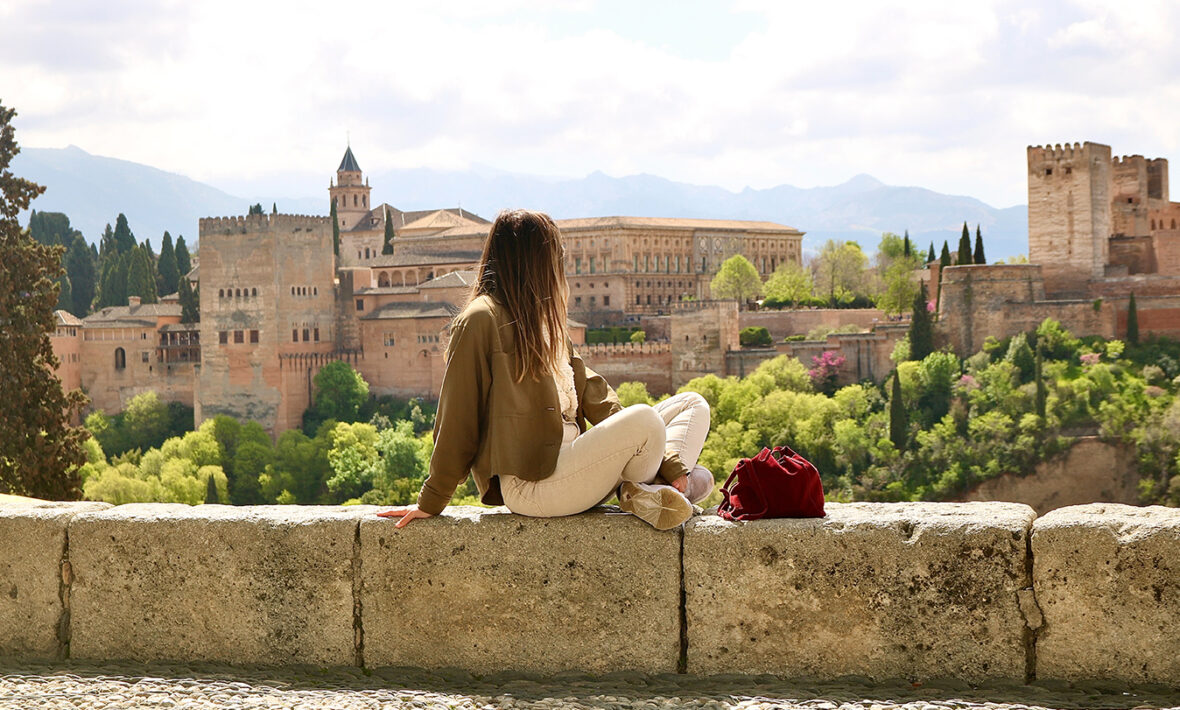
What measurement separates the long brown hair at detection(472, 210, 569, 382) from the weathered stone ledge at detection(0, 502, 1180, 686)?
23.5 inches

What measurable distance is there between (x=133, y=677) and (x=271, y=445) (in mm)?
45162

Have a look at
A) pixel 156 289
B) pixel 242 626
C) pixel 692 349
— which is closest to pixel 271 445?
pixel 692 349

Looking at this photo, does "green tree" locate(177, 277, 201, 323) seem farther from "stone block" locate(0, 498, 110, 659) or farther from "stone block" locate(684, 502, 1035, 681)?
"stone block" locate(684, 502, 1035, 681)

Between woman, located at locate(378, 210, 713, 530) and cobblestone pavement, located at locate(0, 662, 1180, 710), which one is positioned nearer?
cobblestone pavement, located at locate(0, 662, 1180, 710)

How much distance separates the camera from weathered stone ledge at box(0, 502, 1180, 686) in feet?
14.3

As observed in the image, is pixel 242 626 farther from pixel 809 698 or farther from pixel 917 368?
pixel 917 368

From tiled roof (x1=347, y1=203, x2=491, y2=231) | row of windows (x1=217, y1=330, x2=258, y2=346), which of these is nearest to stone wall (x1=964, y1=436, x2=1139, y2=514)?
row of windows (x1=217, y1=330, x2=258, y2=346)

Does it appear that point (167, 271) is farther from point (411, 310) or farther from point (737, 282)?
point (737, 282)

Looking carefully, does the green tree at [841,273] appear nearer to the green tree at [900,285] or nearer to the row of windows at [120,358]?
the green tree at [900,285]

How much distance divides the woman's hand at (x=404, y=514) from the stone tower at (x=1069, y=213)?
149ft

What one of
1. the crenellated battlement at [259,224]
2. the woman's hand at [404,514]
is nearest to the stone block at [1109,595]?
the woman's hand at [404,514]

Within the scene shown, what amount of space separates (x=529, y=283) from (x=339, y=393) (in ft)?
152

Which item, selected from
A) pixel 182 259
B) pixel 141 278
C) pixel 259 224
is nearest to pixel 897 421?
pixel 259 224

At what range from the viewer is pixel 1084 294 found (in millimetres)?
46781
